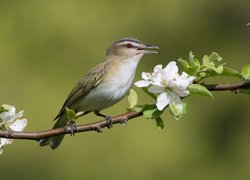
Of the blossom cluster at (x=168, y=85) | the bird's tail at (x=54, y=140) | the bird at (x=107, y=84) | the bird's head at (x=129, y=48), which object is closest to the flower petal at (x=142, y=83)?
the blossom cluster at (x=168, y=85)

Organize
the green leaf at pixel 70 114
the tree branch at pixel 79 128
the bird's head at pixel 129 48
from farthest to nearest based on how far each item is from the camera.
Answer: the bird's head at pixel 129 48 < the green leaf at pixel 70 114 < the tree branch at pixel 79 128

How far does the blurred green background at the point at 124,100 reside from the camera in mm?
8938

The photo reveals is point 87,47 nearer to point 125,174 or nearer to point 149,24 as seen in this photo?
point 149,24

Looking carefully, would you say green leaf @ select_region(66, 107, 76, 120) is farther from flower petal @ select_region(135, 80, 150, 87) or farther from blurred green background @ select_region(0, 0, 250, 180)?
blurred green background @ select_region(0, 0, 250, 180)

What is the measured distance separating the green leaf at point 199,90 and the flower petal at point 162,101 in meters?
0.08

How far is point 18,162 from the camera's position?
9.17 meters

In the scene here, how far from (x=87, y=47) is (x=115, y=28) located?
2.52ft

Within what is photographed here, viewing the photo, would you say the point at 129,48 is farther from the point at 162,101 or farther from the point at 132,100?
the point at 162,101

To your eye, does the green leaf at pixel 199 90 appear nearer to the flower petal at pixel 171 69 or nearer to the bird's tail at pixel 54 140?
the flower petal at pixel 171 69

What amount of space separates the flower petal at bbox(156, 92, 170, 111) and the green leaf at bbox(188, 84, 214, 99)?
0.08 meters

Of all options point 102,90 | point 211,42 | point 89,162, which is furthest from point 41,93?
point 102,90

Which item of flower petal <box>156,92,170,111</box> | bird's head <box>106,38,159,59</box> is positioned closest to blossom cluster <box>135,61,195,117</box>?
flower petal <box>156,92,170,111</box>

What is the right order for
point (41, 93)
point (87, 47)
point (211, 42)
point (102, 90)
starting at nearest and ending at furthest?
point (102, 90)
point (41, 93)
point (87, 47)
point (211, 42)

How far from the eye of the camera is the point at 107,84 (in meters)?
4.16
